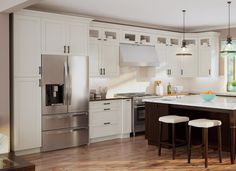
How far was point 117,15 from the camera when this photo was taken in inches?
283

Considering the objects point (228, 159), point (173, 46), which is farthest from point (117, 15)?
point (228, 159)

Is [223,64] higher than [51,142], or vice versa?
[223,64]

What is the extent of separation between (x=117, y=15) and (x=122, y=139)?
2.78m

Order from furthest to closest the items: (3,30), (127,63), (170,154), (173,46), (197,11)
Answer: (173,46) → (127,63) → (197,11) → (170,154) → (3,30)

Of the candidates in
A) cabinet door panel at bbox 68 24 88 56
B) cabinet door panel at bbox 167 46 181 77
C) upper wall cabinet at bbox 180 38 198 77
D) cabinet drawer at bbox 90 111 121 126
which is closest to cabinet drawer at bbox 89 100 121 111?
cabinet drawer at bbox 90 111 121 126

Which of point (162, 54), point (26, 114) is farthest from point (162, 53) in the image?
point (26, 114)

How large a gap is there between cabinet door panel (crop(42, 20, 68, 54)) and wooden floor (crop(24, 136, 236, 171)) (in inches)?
75.6

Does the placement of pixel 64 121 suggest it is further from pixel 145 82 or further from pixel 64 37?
pixel 145 82

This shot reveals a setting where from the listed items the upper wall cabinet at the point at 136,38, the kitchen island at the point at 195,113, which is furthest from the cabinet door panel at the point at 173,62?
the kitchen island at the point at 195,113

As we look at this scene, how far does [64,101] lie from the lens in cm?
612

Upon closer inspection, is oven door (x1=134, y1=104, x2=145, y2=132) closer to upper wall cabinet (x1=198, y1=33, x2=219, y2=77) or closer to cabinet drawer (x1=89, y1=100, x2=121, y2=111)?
cabinet drawer (x1=89, y1=100, x2=121, y2=111)

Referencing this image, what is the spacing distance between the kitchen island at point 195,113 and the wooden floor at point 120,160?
254 mm

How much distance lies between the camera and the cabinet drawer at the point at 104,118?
674 cm

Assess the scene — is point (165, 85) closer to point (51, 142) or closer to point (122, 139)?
point (122, 139)
